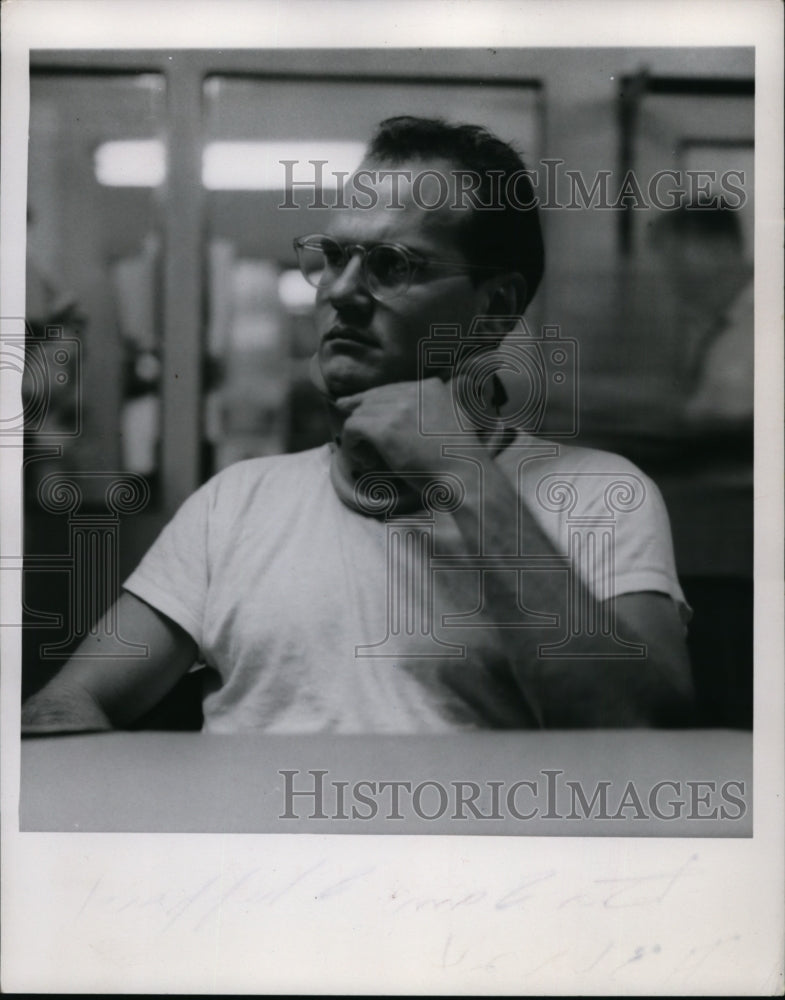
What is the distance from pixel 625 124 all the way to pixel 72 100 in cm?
125

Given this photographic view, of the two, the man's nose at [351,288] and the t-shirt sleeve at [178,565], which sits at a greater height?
the man's nose at [351,288]

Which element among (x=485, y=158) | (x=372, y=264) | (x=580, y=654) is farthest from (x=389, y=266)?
(x=580, y=654)

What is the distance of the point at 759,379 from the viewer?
2.25m

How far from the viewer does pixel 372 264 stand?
7.20 feet

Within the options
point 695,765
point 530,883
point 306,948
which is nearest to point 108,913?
point 306,948

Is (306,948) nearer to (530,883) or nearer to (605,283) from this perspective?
(530,883)

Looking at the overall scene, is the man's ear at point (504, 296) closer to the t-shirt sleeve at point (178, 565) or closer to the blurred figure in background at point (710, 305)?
the blurred figure in background at point (710, 305)

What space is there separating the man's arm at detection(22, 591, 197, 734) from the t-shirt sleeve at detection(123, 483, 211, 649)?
3 cm
